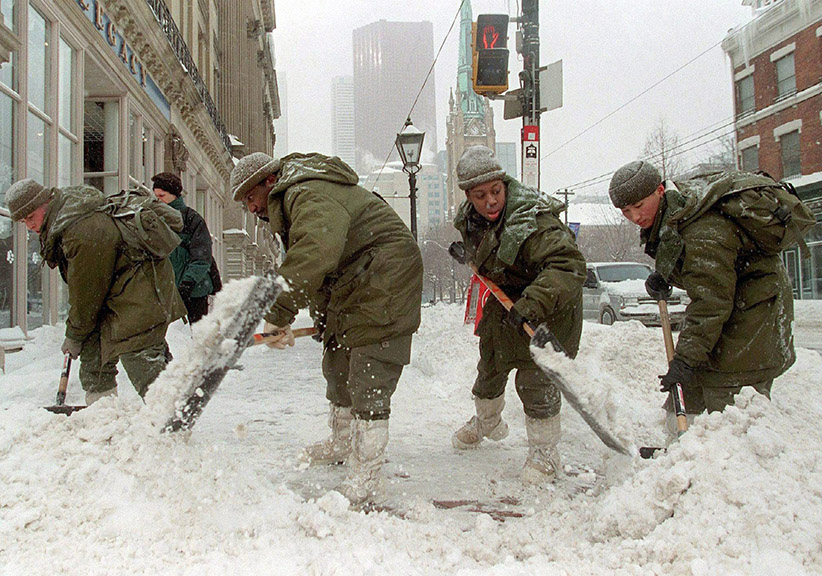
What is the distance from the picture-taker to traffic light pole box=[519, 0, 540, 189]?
330 inches

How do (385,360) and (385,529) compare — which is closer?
(385,529)

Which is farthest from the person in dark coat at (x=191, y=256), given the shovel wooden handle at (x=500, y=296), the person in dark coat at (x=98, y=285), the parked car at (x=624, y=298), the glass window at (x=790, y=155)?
the glass window at (x=790, y=155)

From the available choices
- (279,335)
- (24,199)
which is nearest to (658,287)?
(279,335)

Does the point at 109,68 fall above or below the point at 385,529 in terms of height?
above

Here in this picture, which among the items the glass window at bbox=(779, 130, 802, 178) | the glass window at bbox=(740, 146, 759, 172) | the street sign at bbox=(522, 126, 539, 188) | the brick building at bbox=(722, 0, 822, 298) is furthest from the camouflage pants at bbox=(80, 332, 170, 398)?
the glass window at bbox=(740, 146, 759, 172)

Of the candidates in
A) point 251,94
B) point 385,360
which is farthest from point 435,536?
point 251,94

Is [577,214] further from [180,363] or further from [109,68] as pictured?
[180,363]

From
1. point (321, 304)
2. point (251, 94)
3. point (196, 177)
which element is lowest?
point (321, 304)

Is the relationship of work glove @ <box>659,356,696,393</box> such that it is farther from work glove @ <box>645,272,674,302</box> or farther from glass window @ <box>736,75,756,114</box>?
glass window @ <box>736,75,756,114</box>

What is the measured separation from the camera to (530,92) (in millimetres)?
8422

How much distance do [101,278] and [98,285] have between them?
4 centimetres

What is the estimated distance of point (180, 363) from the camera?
9.23ft

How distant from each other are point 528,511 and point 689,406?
101cm

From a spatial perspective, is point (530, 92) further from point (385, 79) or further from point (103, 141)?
point (385, 79)
